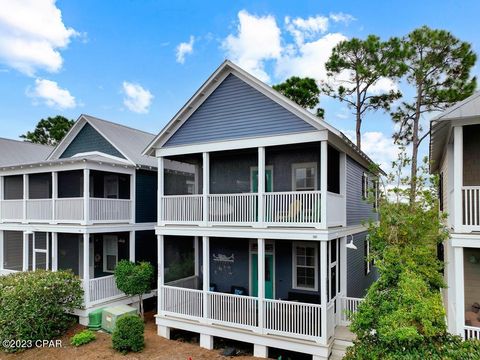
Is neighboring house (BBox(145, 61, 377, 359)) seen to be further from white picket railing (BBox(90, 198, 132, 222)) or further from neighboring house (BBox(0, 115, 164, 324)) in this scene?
white picket railing (BBox(90, 198, 132, 222))

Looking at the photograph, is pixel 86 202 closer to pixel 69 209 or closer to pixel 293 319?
pixel 69 209

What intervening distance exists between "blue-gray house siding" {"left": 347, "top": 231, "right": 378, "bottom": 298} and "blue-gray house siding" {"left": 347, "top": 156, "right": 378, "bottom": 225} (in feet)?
2.87

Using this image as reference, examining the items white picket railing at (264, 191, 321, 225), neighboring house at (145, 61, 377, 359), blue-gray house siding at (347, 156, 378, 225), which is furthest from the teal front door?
blue-gray house siding at (347, 156, 378, 225)

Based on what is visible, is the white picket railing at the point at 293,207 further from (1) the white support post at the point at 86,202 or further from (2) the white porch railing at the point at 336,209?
(1) the white support post at the point at 86,202

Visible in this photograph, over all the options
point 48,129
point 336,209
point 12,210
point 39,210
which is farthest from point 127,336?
point 48,129

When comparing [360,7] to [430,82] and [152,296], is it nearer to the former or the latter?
[430,82]

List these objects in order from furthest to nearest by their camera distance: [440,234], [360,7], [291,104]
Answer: [360,7] → [291,104] → [440,234]

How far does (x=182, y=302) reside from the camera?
11719 millimetres

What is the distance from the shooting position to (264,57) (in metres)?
24.8

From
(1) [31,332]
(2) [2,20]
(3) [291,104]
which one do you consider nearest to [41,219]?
(1) [31,332]

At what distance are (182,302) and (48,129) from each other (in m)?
34.5

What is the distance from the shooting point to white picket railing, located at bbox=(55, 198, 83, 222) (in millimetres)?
13938

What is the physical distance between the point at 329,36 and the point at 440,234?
21.3 meters

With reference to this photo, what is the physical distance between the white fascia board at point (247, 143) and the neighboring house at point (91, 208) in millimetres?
3665
